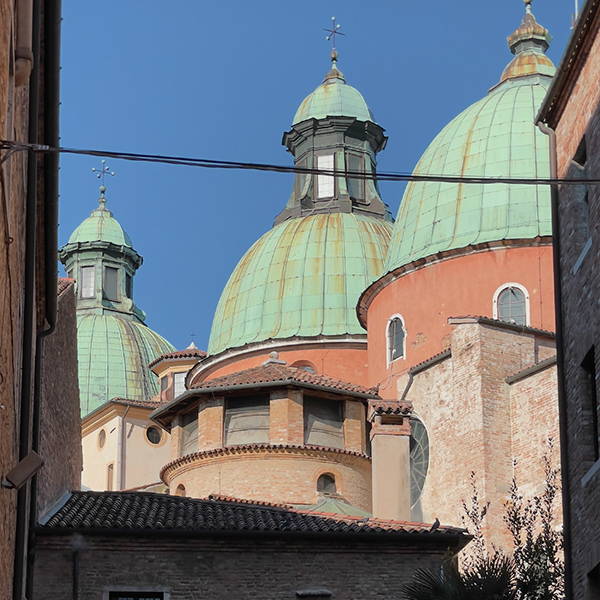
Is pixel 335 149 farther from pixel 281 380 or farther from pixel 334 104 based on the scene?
pixel 281 380

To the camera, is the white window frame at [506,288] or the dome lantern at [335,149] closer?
the white window frame at [506,288]

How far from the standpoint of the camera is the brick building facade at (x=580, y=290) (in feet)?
48.8

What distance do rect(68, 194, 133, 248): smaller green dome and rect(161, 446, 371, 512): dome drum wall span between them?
119 feet

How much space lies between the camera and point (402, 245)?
33094 mm

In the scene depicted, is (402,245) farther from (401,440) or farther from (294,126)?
(294,126)

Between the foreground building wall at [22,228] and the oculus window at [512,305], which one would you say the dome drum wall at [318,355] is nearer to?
the oculus window at [512,305]

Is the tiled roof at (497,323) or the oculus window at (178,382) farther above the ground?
the oculus window at (178,382)

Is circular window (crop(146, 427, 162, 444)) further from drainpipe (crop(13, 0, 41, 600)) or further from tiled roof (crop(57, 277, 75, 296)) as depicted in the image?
drainpipe (crop(13, 0, 41, 600))

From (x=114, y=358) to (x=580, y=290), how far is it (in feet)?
150

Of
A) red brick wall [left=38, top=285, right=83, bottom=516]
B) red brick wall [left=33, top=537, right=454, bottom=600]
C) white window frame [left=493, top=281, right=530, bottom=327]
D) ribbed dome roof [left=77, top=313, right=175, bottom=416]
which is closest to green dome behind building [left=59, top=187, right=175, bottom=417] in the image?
ribbed dome roof [left=77, top=313, right=175, bottom=416]

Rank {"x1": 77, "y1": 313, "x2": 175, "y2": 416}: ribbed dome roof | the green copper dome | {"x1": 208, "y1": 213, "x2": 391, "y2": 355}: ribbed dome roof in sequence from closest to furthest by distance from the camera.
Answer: the green copper dome
{"x1": 208, "y1": 213, "x2": 391, "y2": 355}: ribbed dome roof
{"x1": 77, "y1": 313, "x2": 175, "y2": 416}: ribbed dome roof

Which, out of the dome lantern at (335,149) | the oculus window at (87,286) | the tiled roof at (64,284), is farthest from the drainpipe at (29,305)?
the oculus window at (87,286)

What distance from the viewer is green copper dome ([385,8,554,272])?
1236 inches

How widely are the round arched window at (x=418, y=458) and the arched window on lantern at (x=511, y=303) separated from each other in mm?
2938
